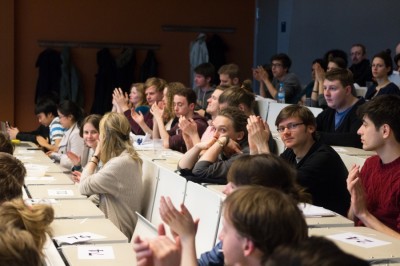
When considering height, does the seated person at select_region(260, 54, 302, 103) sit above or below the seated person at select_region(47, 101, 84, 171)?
above

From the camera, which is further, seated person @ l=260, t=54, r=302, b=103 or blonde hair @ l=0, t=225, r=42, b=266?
seated person @ l=260, t=54, r=302, b=103

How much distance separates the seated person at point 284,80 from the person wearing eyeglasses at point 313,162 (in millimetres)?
3951

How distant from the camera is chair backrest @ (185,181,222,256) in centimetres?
330

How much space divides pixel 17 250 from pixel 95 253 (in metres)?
1.18

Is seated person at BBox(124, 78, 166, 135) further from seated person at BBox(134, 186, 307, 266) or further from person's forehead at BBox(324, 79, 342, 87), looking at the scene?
seated person at BBox(134, 186, 307, 266)

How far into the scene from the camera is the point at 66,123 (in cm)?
674

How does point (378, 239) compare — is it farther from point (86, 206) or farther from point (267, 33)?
point (267, 33)

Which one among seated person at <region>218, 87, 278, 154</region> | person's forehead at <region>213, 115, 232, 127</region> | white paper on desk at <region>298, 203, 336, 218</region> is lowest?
white paper on desk at <region>298, 203, 336, 218</region>

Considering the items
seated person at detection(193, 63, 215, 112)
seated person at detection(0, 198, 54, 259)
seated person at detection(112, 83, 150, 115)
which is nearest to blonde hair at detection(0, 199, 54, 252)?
seated person at detection(0, 198, 54, 259)

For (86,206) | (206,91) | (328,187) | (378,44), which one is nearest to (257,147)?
(328,187)

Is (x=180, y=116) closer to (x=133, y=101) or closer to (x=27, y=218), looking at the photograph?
(x=133, y=101)

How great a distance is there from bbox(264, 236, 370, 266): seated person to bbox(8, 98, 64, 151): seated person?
18.7ft

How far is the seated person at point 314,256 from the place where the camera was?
48.5 inches

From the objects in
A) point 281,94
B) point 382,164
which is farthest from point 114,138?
point 281,94
